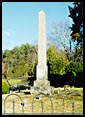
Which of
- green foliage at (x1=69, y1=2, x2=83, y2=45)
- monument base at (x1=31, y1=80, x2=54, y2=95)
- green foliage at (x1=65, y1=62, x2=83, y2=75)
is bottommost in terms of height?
monument base at (x1=31, y1=80, x2=54, y2=95)

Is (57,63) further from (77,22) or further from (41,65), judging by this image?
(77,22)

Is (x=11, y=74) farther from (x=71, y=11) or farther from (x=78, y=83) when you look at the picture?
(x=71, y=11)

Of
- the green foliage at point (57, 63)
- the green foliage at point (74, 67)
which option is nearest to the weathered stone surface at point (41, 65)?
the green foliage at point (74, 67)

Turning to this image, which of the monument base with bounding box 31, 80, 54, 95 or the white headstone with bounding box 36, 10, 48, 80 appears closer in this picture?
the monument base with bounding box 31, 80, 54, 95

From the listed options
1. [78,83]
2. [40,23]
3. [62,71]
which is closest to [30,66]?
[62,71]

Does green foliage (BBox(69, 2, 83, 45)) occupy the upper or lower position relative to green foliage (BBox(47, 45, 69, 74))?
upper

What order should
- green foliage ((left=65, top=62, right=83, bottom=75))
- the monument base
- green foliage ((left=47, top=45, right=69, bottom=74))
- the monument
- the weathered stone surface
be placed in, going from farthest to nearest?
green foliage ((left=47, top=45, right=69, bottom=74)), green foliage ((left=65, top=62, right=83, bottom=75)), the monument, the weathered stone surface, the monument base

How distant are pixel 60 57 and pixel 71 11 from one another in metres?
7.94

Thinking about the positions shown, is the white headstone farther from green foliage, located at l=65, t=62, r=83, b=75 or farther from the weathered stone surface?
green foliage, located at l=65, t=62, r=83, b=75

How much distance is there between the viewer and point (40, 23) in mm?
10891

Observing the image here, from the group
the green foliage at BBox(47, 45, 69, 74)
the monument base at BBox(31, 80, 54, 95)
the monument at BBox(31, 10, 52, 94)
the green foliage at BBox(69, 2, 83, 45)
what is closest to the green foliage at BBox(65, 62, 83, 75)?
the green foliage at BBox(47, 45, 69, 74)

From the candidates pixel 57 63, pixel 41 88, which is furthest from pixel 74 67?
pixel 41 88

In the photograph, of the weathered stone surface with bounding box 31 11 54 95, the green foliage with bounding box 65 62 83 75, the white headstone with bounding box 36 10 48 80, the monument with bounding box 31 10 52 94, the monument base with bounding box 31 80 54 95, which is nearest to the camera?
the monument base with bounding box 31 80 54 95

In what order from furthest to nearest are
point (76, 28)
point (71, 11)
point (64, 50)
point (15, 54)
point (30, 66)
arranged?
1. point (15, 54)
2. point (30, 66)
3. point (64, 50)
4. point (71, 11)
5. point (76, 28)
